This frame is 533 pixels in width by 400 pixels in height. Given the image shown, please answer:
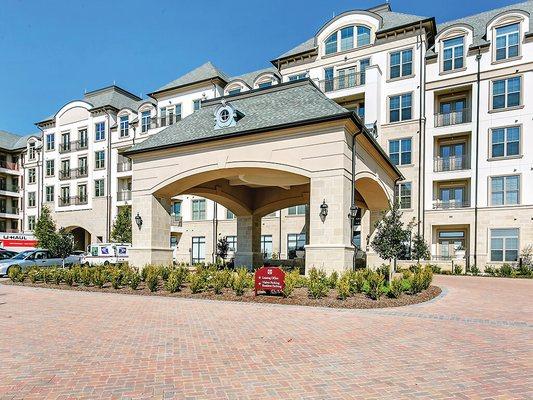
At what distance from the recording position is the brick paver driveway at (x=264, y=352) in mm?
5043

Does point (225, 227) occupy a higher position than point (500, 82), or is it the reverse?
point (500, 82)

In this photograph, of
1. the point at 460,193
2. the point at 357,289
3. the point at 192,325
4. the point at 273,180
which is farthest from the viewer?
the point at 460,193

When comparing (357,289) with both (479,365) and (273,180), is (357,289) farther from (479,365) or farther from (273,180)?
(273,180)

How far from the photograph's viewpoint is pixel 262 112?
17.4m

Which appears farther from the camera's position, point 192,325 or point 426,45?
point 426,45

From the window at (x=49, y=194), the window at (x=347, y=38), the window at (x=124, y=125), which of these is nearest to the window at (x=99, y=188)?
the window at (x=124, y=125)

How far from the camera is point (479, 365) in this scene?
5.96 m

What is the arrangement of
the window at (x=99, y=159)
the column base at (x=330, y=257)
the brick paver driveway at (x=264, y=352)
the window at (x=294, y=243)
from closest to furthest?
1. the brick paver driveway at (x=264, y=352)
2. the column base at (x=330, y=257)
3. the window at (x=294, y=243)
4. the window at (x=99, y=159)

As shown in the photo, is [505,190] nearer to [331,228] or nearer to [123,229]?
[331,228]

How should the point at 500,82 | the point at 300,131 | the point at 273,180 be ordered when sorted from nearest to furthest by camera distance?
the point at 300,131
the point at 273,180
the point at 500,82

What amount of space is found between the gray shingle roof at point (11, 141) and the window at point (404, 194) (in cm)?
4950

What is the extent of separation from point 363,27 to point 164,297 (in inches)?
1113

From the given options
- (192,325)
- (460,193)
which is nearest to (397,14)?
(460,193)

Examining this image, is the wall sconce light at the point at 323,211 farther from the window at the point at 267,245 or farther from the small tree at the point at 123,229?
the small tree at the point at 123,229
